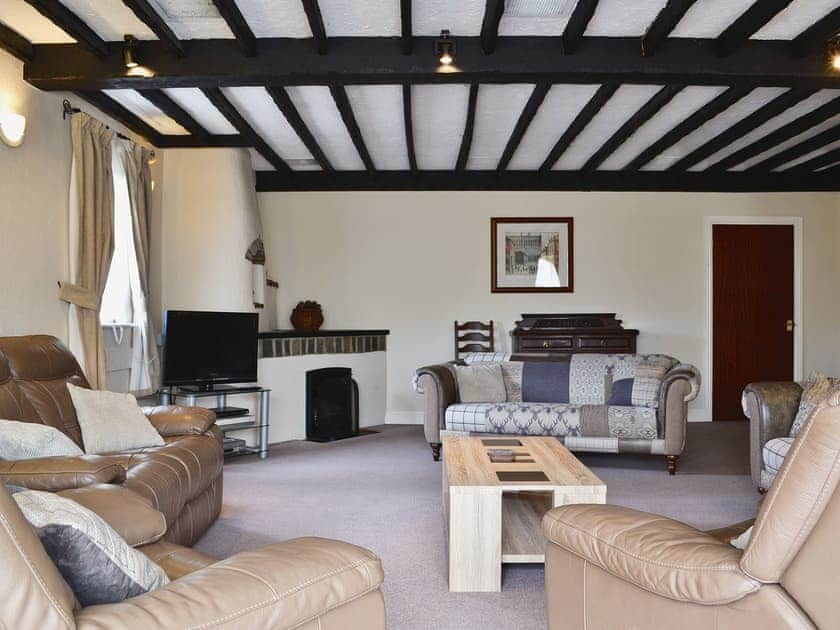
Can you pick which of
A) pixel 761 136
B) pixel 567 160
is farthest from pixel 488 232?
pixel 761 136

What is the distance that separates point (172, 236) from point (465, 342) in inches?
118

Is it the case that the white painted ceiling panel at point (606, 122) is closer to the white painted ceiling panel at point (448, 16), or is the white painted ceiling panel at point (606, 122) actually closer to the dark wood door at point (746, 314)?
the white painted ceiling panel at point (448, 16)

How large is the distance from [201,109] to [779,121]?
436 centimetres

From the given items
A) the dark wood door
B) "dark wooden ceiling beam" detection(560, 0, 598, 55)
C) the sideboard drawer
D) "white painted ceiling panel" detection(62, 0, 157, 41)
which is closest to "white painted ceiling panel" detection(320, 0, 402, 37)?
"dark wooden ceiling beam" detection(560, 0, 598, 55)

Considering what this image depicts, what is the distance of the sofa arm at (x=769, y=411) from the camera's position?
153 inches

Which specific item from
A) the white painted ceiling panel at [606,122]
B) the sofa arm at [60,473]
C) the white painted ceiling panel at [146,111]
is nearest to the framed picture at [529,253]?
the white painted ceiling panel at [606,122]

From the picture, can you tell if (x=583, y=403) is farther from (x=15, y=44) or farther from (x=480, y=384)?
(x=15, y=44)

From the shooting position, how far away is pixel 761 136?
5973mm

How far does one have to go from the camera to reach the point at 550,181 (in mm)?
7336

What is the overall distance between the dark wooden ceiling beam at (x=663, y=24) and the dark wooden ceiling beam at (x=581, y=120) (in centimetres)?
54

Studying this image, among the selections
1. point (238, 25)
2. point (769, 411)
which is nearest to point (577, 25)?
point (238, 25)

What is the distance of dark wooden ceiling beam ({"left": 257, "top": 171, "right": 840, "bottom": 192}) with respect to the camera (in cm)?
729

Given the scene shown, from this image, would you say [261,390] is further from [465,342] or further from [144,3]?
[144,3]

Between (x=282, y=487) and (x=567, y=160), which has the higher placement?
(x=567, y=160)
